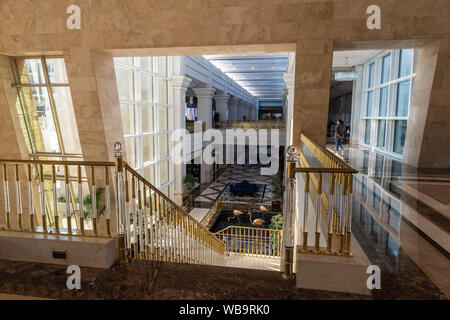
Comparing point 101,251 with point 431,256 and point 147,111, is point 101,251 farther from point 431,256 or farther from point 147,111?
point 147,111

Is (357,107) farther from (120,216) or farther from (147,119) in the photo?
(120,216)

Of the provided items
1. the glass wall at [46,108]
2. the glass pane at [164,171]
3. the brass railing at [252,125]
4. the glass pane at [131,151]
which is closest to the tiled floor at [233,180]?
the glass pane at [164,171]

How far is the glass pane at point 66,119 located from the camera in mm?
8047

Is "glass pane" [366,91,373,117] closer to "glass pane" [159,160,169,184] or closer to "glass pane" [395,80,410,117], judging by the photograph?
"glass pane" [395,80,410,117]

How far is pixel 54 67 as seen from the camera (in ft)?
25.5

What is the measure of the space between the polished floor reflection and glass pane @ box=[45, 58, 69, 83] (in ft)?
Answer: 25.4

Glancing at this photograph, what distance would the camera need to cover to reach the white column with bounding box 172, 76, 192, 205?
12703 millimetres

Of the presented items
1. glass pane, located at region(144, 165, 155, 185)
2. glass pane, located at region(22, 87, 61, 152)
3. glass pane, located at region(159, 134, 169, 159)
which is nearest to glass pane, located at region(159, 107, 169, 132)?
glass pane, located at region(159, 134, 169, 159)

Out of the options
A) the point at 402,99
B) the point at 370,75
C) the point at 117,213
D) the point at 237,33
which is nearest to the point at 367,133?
the point at 370,75

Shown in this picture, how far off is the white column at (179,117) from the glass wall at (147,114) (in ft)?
0.86

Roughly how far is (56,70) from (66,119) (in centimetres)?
133

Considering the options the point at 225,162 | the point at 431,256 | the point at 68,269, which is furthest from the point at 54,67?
the point at 225,162

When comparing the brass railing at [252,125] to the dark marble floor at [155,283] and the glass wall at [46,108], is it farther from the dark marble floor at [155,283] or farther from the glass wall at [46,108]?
the dark marble floor at [155,283]

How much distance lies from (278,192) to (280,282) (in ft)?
37.6
